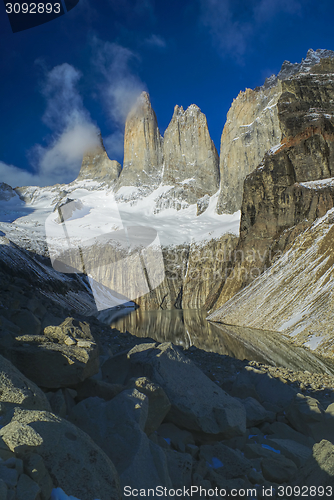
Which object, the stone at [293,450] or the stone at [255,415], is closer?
the stone at [293,450]

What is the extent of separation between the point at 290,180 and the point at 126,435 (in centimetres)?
6866

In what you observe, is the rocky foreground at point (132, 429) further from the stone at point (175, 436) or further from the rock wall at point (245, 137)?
the rock wall at point (245, 137)

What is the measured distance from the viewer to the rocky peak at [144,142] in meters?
190

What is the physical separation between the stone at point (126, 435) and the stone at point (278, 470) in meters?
1.99

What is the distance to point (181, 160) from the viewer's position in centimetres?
18025

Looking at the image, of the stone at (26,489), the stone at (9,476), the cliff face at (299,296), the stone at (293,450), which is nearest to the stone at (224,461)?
the stone at (293,450)

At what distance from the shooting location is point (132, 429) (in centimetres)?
449

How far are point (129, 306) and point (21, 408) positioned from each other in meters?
110

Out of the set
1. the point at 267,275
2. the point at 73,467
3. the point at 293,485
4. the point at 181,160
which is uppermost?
the point at 181,160

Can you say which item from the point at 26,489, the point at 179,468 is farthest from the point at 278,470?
the point at 26,489

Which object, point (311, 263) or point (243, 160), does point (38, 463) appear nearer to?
point (311, 263)

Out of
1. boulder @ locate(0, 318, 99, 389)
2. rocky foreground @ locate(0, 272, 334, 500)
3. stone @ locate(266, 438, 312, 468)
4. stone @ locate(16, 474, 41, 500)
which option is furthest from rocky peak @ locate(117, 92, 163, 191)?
stone @ locate(16, 474, 41, 500)

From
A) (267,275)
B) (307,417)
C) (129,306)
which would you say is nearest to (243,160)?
(129,306)

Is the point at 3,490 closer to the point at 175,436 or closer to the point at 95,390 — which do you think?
the point at 95,390
